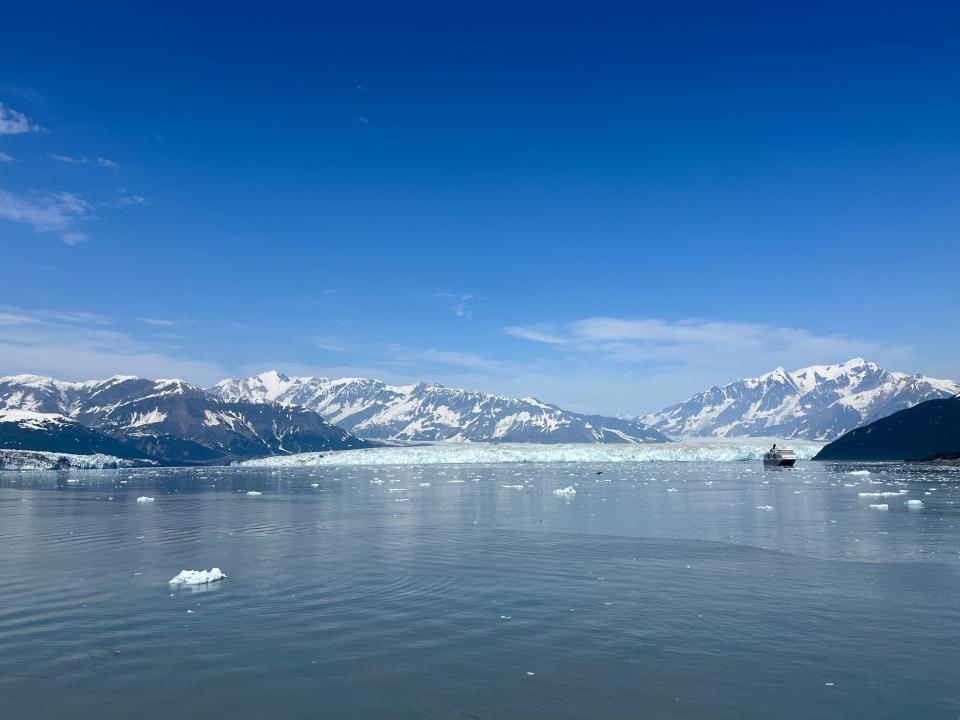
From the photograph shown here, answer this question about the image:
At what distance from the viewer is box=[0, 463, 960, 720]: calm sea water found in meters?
12.0

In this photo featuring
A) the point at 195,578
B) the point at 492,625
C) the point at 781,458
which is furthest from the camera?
the point at 781,458

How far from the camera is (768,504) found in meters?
52.2

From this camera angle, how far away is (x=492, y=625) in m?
17.0

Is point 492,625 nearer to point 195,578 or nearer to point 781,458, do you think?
point 195,578

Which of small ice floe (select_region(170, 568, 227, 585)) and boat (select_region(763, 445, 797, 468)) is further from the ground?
small ice floe (select_region(170, 568, 227, 585))

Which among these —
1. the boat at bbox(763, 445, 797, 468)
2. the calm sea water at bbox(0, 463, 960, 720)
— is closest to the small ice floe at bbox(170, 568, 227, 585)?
the calm sea water at bbox(0, 463, 960, 720)

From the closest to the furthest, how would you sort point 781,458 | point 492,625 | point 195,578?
point 492,625, point 195,578, point 781,458

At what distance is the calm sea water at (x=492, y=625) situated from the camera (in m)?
12.0

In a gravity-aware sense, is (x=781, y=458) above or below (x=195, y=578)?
below

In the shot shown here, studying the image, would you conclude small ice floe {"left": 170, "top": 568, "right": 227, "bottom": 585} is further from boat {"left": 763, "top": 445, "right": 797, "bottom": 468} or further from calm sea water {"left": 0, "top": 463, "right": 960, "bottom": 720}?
boat {"left": 763, "top": 445, "right": 797, "bottom": 468}

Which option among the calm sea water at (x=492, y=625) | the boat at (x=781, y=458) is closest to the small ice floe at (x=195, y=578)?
the calm sea water at (x=492, y=625)

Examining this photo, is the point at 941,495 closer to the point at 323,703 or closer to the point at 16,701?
the point at 323,703

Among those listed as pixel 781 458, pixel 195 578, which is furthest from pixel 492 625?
pixel 781 458

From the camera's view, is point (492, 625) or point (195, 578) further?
point (195, 578)
